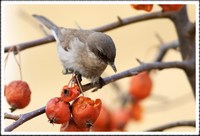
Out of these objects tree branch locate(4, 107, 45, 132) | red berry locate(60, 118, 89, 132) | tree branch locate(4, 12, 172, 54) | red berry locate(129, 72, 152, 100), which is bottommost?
red berry locate(129, 72, 152, 100)

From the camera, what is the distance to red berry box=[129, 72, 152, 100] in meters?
1.75

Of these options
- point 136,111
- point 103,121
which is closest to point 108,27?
point 103,121

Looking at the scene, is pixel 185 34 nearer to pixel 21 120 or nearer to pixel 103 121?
pixel 103 121

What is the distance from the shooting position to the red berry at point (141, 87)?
1749 millimetres

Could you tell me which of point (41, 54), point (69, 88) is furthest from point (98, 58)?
point (41, 54)

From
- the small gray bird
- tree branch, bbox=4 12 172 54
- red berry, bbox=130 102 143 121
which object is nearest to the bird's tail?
the small gray bird

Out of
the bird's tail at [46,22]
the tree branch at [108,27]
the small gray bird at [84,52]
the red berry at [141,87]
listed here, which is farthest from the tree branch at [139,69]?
the bird's tail at [46,22]

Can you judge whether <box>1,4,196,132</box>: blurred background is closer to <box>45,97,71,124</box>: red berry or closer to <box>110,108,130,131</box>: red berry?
<box>110,108,130,131</box>: red berry

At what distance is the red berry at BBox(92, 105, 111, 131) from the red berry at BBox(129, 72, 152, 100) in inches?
4.5

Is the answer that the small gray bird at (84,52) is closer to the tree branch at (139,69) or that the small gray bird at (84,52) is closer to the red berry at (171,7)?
the tree branch at (139,69)

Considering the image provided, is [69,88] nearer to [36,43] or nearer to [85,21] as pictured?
[36,43]

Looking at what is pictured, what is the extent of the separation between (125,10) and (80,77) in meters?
1.12

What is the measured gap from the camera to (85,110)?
47.5 inches

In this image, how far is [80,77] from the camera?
142 cm
